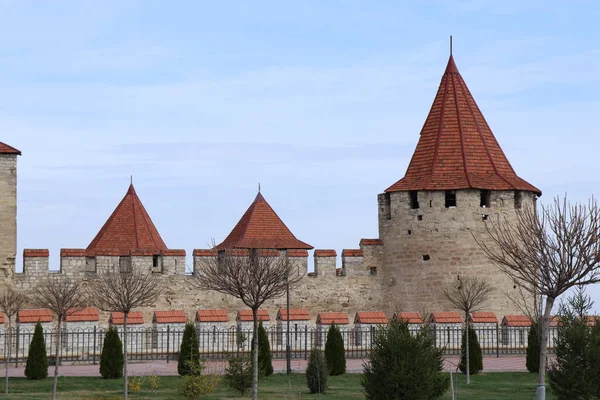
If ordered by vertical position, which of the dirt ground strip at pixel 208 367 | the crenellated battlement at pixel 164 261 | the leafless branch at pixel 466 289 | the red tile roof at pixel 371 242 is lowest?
the dirt ground strip at pixel 208 367

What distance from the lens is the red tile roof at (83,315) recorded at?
97.1 feet

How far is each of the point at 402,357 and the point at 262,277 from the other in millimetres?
4671

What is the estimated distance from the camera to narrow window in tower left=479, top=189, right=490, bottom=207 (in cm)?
3362

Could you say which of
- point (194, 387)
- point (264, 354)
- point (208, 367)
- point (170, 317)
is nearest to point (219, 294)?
point (170, 317)

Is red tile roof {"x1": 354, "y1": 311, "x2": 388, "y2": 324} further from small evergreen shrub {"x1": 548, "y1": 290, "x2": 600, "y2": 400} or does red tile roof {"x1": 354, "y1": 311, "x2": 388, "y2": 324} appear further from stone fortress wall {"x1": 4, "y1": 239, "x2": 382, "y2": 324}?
small evergreen shrub {"x1": 548, "y1": 290, "x2": 600, "y2": 400}

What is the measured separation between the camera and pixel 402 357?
19.0 m

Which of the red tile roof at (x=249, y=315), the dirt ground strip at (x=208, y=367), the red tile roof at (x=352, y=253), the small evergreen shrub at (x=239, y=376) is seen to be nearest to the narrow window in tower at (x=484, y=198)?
the red tile roof at (x=352, y=253)

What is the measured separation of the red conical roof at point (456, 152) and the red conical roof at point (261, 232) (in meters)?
6.14

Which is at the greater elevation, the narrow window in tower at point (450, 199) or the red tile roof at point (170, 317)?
the narrow window in tower at point (450, 199)

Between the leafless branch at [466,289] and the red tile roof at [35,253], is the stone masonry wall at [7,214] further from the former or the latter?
the leafless branch at [466,289]

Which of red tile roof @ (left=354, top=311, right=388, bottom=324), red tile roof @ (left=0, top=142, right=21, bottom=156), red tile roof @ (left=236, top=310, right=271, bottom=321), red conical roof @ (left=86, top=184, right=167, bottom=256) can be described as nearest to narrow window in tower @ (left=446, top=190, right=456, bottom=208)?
red tile roof @ (left=354, top=311, right=388, bottom=324)

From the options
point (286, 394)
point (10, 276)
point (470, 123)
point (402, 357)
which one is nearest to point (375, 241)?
point (470, 123)

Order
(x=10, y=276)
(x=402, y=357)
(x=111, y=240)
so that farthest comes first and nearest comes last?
(x=111, y=240), (x=10, y=276), (x=402, y=357)

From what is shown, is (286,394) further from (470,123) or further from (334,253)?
(470,123)
